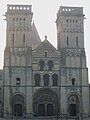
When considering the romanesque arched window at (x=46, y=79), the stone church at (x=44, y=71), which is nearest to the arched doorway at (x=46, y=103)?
the stone church at (x=44, y=71)

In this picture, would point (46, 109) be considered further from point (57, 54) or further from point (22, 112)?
point (57, 54)

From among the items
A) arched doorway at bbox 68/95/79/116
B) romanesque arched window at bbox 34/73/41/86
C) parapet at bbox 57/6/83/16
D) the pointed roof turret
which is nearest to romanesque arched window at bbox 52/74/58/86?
romanesque arched window at bbox 34/73/41/86

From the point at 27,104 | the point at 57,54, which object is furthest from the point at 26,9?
the point at 27,104

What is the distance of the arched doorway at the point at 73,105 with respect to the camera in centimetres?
5972

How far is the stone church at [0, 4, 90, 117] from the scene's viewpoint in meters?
58.6

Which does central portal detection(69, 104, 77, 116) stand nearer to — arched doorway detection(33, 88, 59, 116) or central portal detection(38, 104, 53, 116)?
arched doorway detection(33, 88, 59, 116)

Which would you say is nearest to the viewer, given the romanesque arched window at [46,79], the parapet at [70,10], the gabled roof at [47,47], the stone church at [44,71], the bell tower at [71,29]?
the stone church at [44,71]

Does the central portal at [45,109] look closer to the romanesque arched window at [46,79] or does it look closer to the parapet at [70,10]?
the romanesque arched window at [46,79]

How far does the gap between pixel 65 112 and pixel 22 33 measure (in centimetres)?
1590

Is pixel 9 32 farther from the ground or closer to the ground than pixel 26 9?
closer to the ground

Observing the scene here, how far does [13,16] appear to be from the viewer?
6112cm

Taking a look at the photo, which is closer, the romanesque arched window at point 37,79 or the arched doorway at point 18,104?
the arched doorway at point 18,104

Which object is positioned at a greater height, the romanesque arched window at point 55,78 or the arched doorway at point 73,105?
the romanesque arched window at point 55,78

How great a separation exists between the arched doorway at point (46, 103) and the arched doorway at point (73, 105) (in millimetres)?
2287
